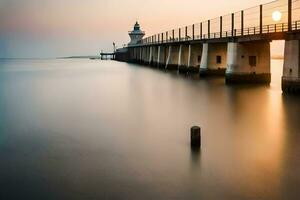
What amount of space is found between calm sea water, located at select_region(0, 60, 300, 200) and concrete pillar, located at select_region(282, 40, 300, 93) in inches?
56.3

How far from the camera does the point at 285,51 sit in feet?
102

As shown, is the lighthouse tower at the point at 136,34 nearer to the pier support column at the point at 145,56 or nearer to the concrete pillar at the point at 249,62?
the pier support column at the point at 145,56

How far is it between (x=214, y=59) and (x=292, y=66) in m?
23.9

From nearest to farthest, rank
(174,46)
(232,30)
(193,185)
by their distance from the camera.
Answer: (193,185)
(232,30)
(174,46)

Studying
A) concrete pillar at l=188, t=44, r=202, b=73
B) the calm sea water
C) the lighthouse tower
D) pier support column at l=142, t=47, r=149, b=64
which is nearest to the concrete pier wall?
pier support column at l=142, t=47, r=149, b=64

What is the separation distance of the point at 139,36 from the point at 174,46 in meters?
70.7

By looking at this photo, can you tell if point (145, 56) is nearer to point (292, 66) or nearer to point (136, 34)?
point (136, 34)

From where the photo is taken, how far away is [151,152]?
52.4 ft

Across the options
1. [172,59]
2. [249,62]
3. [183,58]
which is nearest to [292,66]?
[249,62]

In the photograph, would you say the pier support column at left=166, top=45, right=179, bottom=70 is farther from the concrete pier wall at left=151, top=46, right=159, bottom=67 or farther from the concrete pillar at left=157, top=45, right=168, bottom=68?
the concrete pier wall at left=151, top=46, right=159, bottom=67

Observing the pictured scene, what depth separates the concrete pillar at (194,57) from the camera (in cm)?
6278

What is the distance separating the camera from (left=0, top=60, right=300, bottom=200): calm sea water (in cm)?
1168

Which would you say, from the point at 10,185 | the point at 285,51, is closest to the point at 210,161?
the point at 10,185

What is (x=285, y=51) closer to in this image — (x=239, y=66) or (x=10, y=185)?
(x=239, y=66)
